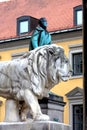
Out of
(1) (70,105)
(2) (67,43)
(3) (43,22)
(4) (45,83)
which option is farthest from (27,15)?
(4) (45,83)

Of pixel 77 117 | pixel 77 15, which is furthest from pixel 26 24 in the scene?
pixel 77 117

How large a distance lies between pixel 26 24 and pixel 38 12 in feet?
5.40

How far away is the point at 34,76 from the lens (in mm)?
4008

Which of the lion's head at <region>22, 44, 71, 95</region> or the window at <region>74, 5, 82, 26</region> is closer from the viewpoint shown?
the lion's head at <region>22, 44, 71, 95</region>

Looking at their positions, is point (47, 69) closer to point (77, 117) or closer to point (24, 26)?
point (77, 117)

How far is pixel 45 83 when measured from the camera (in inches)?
159

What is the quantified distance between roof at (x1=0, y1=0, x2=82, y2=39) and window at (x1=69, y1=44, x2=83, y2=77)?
4.26 feet

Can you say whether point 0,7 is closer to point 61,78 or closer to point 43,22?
point 43,22

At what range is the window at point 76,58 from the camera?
29.2 meters

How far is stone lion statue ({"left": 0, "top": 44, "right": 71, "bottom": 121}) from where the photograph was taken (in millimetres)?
3979

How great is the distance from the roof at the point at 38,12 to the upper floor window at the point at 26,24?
449mm

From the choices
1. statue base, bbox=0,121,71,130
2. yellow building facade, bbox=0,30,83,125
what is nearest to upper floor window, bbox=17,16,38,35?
yellow building facade, bbox=0,30,83,125

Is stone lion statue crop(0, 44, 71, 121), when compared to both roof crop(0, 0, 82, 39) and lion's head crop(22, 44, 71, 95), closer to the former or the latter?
lion's head crop(22, 44, 71, 95)

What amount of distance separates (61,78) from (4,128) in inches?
22.7
